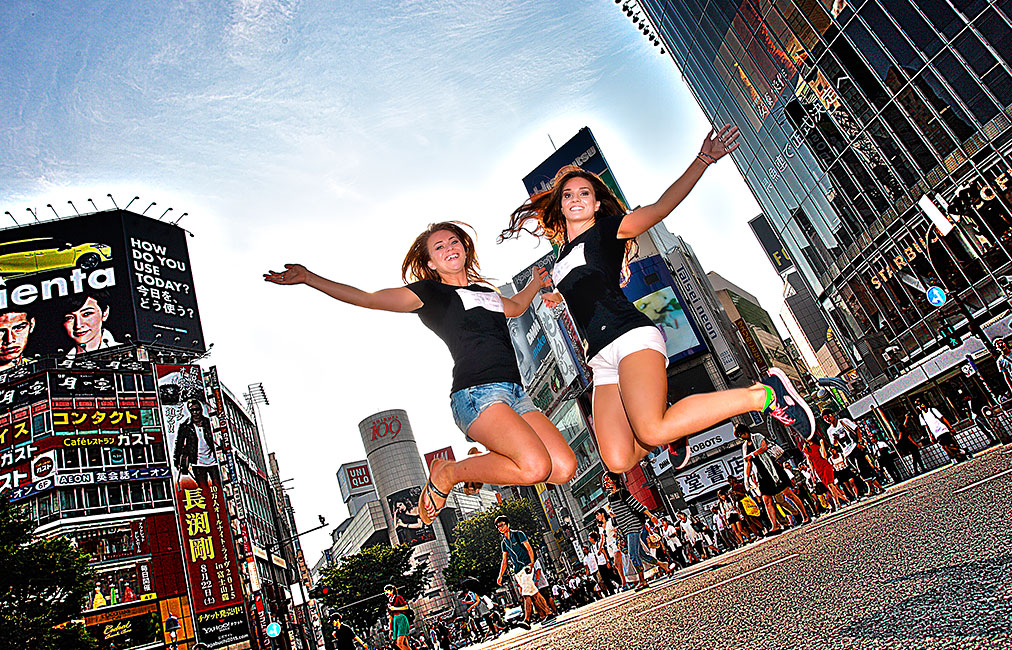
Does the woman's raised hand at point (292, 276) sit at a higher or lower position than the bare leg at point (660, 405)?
higher

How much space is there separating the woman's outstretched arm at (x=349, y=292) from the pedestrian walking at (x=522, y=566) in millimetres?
3585

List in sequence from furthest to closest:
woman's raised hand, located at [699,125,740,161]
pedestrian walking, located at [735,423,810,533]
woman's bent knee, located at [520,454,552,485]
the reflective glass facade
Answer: the reflective glass facade < pedestrian walking, located at [735,423,810,533] < woman's raised hand, located at [699,125,740,161] < woman's bent knee, located at [520,454,552,485]

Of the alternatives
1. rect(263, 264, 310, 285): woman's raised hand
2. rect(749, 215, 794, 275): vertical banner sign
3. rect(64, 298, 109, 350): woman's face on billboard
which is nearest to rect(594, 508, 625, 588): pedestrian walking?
rect(263, 264, 310, 285): woman's raised hand

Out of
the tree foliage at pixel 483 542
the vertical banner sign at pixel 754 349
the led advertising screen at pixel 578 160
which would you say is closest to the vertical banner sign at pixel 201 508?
the tree foliage at pixel 483 542

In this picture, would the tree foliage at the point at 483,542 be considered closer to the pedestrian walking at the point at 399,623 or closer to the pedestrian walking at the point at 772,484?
the pedestrian walking at the point at 399,623

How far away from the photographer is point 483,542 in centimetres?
5509

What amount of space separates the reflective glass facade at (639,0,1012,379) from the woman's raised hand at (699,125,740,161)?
19.5m

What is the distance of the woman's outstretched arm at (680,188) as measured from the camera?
2973 millimetres

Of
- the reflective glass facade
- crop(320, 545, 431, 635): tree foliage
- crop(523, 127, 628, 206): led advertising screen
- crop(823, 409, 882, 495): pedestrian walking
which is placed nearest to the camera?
crop(823, 409, 882, 495): pedestrian walking

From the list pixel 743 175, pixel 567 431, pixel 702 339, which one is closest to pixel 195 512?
pixel 567 431

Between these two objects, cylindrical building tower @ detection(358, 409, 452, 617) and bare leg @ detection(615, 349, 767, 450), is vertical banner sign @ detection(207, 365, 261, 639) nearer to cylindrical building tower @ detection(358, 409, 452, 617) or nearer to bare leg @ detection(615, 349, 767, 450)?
bare leg @ detection(615, 349, 767, 450)

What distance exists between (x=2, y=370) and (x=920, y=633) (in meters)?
45.2

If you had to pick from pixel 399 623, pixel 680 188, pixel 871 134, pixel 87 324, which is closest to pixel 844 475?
pixel 399 623

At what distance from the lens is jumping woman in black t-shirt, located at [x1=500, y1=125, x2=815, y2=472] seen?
2.71 m
